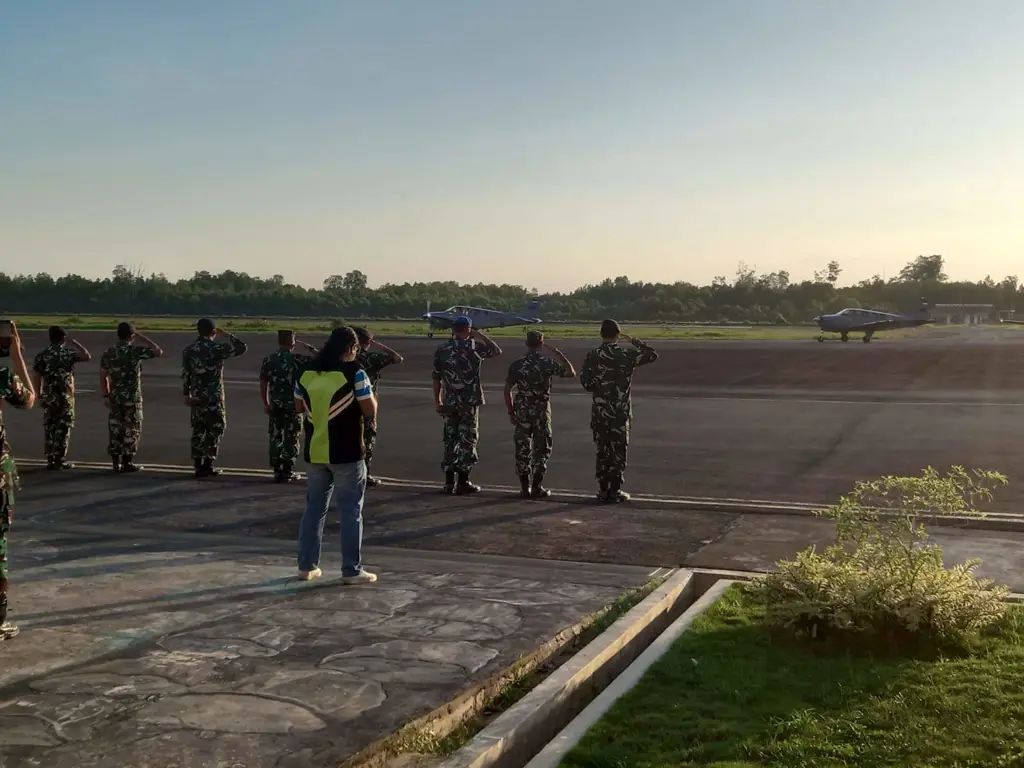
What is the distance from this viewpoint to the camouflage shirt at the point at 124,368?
12.5 metres

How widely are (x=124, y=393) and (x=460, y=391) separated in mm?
4507

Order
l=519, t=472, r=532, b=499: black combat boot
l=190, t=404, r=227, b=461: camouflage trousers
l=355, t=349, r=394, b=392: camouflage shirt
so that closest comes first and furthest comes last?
1. l=519, t=472, r=532, b=499: black combat boot
2. l=355, t=349, r=394, b=392: camouflage shirt
3. l=190, t=404, r=227, b=461: camouflage trousers

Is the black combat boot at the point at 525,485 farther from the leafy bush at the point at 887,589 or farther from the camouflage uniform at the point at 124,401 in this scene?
the leafy bush at the point at 887,589

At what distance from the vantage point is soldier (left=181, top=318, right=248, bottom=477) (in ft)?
40.3

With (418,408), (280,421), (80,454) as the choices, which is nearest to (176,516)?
(280,421)

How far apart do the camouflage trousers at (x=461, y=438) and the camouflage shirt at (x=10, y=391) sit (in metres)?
6.05

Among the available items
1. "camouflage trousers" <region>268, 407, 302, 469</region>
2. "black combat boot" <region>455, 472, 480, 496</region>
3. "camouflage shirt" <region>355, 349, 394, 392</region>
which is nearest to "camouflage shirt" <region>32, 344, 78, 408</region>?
"camouflage trousers" <region>268, 407, 302, 469</region>

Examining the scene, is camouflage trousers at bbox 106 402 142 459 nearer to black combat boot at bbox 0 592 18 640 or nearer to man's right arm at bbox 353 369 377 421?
man's right arm at bbox 353 369 377 421

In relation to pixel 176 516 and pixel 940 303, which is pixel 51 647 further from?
pixel 940 303

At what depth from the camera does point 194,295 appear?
11112 cm

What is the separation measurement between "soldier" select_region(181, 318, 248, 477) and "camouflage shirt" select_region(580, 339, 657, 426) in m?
4.43

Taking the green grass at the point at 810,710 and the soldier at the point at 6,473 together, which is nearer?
the green grass at the point at 810,710

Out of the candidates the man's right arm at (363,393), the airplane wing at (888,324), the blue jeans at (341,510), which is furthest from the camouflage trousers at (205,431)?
the airplane wing at (888,324)

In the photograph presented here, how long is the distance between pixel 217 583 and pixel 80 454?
8732 millimetres
